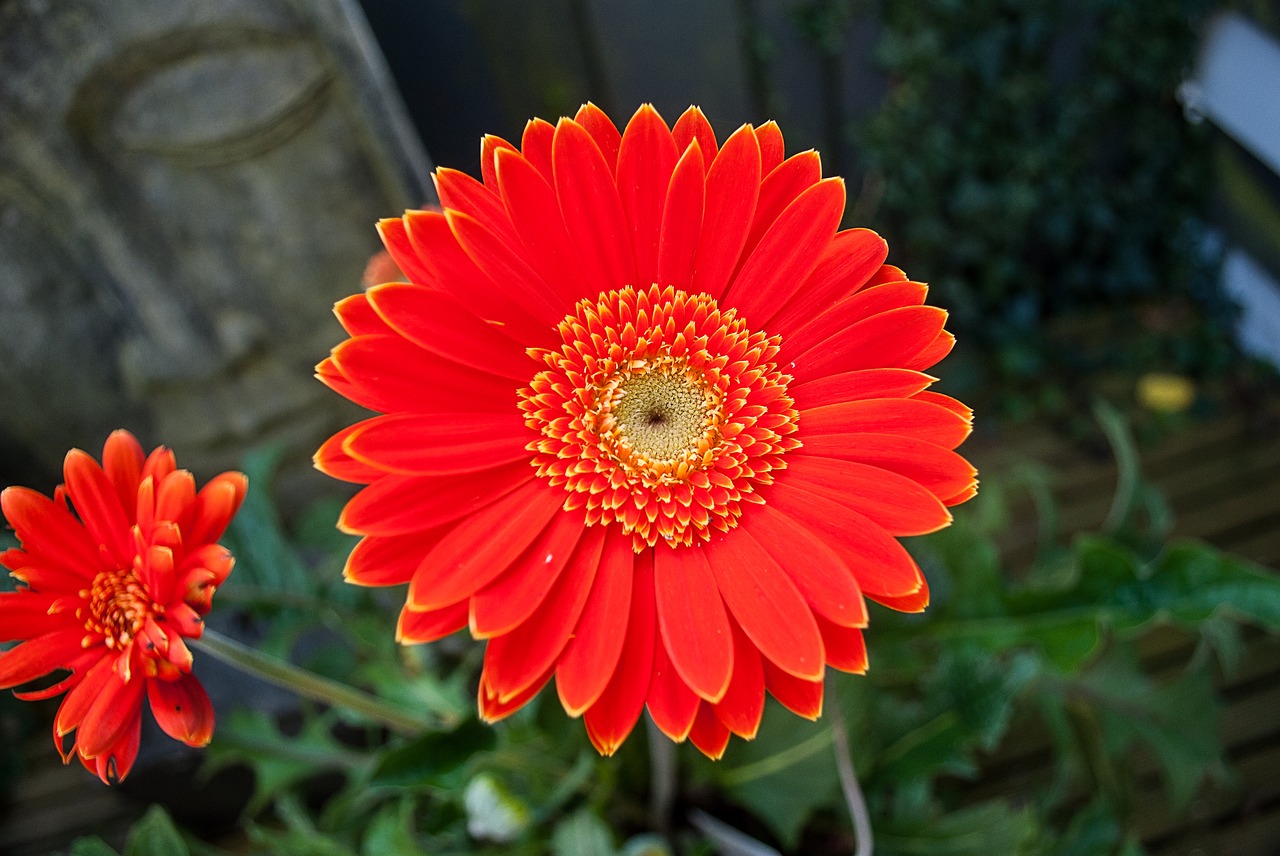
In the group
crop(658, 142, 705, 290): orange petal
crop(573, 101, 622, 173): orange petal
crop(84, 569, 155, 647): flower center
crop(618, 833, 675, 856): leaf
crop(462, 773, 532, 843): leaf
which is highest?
crop(573, 101, 622, 173): orange petal

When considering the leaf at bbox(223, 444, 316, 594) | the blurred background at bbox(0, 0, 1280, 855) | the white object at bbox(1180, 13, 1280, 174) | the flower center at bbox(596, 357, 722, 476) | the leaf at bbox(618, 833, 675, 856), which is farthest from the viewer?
the white object at bbox(1180, 13, 1280, 174)

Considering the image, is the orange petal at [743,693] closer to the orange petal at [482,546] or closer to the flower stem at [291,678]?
the orange petal at [482,546]

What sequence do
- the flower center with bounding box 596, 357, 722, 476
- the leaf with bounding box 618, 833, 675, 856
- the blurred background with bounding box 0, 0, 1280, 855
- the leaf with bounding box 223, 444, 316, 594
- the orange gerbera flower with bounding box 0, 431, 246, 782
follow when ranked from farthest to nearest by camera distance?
1. the blurred background with bounding box 0, 0, 1280, 855
2. the leaf with bounding box 223, 444, 316, 594
3. the leaf with bounding box 618, 833, 675, 856
4. the flower center with bounding box 596, 357, 722, 476
5. the orange gerbera flower with bounding box 0, 431, 246, 782

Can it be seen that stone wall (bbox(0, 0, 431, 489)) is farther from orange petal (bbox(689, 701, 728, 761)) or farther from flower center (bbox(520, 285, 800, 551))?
orange petal (bbox(689, 701, 728, 761))

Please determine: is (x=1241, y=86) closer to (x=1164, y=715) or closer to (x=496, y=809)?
(x=1164, y=715)

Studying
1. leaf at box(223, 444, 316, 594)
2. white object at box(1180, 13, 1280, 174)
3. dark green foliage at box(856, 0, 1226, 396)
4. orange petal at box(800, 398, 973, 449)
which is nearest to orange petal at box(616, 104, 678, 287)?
orange petal at box(800, 398, 973, 449)

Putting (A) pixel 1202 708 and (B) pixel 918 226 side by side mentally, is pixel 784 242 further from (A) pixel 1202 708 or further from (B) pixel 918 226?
(B) pixel 918 226

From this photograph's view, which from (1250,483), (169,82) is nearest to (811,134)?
(1250,483)

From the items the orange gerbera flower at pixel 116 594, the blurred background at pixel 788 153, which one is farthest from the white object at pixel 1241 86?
the orange gerbera flower at pixel 116 594
